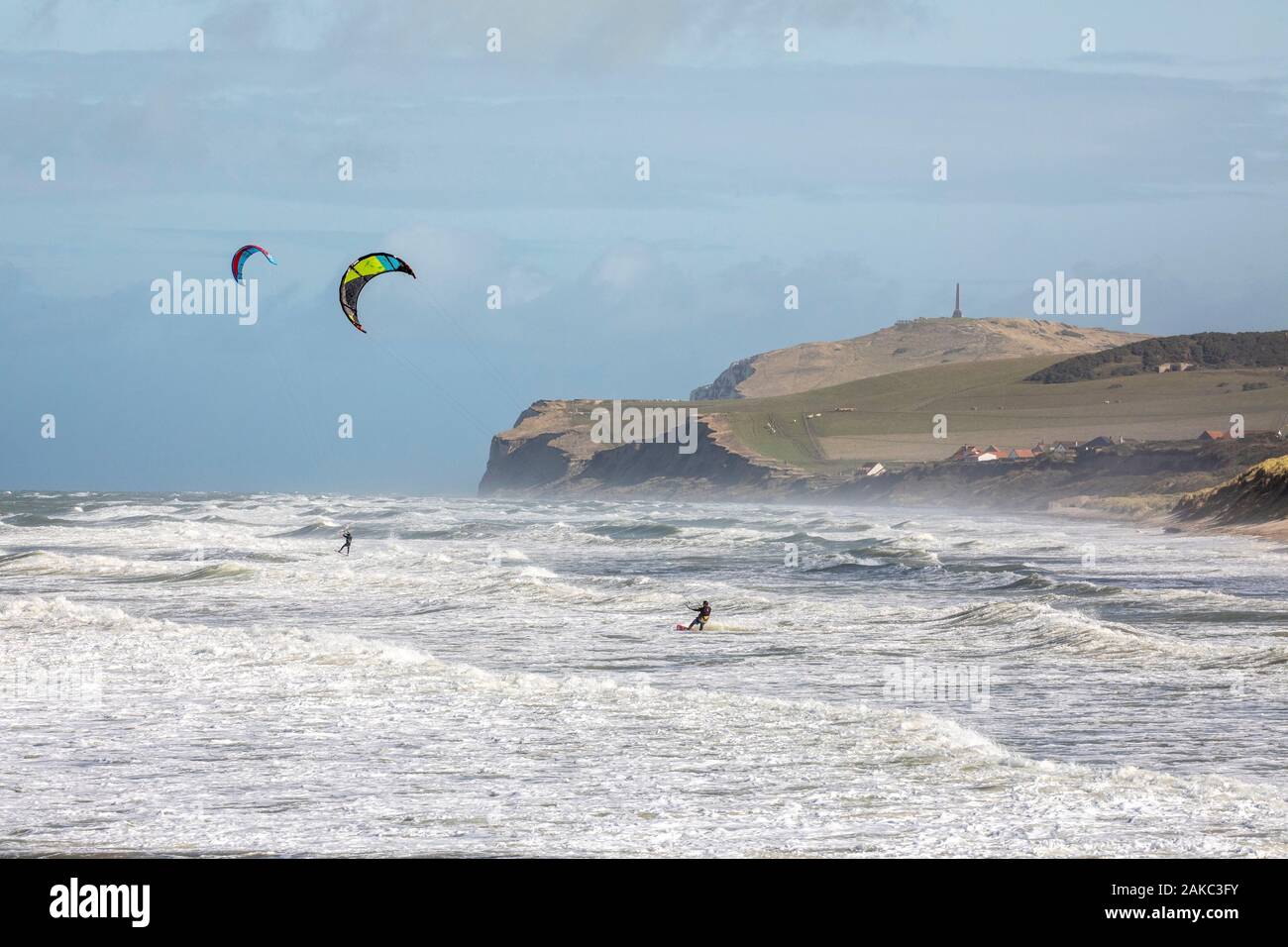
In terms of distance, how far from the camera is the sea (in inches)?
421

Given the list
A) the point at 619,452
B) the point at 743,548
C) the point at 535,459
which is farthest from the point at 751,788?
the point at 535,459

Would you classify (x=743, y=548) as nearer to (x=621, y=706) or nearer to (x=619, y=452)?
(x=621, y=706)

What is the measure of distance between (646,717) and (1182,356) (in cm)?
16594

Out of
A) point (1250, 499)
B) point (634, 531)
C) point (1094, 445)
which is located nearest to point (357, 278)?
point (634, 531)

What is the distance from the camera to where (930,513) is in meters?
92.7

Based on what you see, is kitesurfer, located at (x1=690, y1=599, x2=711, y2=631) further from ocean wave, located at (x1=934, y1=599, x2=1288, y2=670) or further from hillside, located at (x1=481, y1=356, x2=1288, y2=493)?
hillside, located at (x1=481, y1=356, x2=1288, y2=493)

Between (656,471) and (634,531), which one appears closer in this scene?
(634,531)

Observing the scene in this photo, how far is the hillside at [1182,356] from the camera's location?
537ft

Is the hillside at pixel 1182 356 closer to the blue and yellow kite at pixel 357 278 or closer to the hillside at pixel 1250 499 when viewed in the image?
the hillside at pixel 1250 499

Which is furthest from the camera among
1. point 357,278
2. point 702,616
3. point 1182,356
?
point 1182,356

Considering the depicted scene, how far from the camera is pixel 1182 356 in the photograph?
169m

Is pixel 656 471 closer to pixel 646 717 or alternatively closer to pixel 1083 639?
pixel 1083 639

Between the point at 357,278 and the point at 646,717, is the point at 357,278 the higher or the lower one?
the higher one

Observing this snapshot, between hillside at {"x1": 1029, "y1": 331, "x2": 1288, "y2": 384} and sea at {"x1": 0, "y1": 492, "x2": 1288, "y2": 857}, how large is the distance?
137 meters
